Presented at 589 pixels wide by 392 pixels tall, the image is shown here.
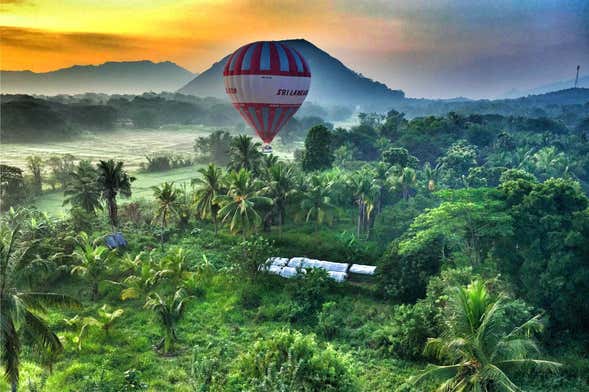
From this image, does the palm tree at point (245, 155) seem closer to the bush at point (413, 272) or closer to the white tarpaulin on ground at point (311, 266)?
the white tarpaulin on ground at point (311, 266)

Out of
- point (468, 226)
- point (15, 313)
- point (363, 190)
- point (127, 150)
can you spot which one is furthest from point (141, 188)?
point (15, 313)

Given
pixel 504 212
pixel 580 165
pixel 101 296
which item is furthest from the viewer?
pixel 580 165

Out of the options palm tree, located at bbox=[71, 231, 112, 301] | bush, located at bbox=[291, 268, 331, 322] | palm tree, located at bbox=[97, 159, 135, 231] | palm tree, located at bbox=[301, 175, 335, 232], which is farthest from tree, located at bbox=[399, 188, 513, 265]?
palm tree, located at bbox=[97, 159, 135, 231]

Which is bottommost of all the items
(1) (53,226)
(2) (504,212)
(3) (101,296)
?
(3) (101,296)

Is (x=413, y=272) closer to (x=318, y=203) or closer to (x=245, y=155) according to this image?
(x=318, y=203)

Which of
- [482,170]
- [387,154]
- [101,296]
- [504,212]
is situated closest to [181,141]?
[387,154]

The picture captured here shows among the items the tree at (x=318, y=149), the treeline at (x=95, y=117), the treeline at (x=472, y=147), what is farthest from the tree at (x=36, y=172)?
the treeline at (x=95, y=117)

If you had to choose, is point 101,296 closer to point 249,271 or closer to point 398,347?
point 249,271
